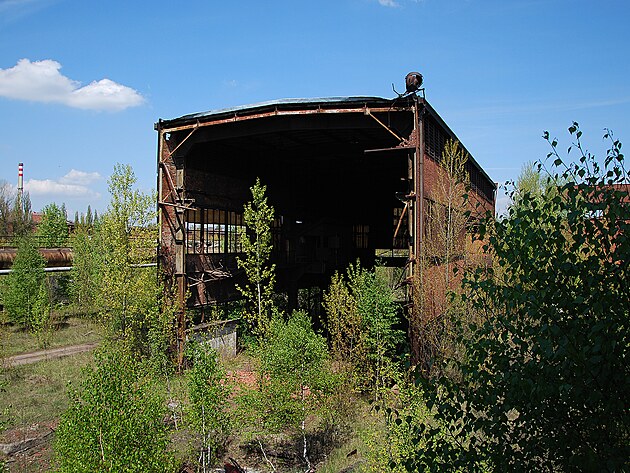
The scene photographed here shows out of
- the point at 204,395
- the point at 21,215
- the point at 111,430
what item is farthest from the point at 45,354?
the point at 21,215

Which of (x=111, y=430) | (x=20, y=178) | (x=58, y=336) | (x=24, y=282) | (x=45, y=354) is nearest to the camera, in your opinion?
(x=111, y=430)

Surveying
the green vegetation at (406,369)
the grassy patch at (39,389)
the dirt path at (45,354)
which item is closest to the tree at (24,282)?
the green vegetation at (406,369)

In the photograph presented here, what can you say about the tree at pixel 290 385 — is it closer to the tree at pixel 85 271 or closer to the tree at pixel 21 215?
the tree at pixel 85 271

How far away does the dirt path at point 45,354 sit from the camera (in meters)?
24.8

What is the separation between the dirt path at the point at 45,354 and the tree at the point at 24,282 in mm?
3674

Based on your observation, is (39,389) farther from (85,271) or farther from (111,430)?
(85,271)

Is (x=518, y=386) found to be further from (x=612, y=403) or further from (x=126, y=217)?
(x=126, y=217)

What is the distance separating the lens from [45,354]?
26.6 m

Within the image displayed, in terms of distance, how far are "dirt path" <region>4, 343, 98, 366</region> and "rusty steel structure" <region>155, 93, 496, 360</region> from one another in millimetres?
8083

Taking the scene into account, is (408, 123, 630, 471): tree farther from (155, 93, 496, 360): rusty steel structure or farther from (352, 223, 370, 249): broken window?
(352, 223, 370, 249): broken window

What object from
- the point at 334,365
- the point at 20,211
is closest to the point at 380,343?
the point at 334,365

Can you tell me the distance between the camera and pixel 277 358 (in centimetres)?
1527

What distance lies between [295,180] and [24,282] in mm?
16160

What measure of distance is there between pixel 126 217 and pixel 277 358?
9017 mm
